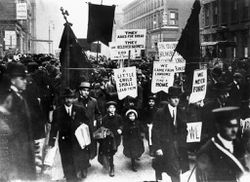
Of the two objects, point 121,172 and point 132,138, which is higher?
point 132,138

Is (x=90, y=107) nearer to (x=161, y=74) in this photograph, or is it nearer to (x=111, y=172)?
(x=111, y=172)

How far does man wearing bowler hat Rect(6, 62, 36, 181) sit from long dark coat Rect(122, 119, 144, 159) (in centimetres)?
285

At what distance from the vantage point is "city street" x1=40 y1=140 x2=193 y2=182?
265 inches

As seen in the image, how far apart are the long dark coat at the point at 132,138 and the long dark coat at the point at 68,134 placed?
142 cm

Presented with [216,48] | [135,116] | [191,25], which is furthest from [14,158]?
[216,48]

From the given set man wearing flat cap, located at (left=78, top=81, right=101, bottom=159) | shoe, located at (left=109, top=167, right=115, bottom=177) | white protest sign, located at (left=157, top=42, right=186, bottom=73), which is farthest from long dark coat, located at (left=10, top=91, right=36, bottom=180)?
white protest sign, located at (left=157, top=42, right=186, bottom=73)

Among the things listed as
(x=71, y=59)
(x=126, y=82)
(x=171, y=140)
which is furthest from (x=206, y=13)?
(x=171, y=140)

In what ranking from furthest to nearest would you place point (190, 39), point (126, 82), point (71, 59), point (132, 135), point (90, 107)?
point (71, 59) < point (190, 39) < point (126, 82) < point (90, 107) < point (132, 135)

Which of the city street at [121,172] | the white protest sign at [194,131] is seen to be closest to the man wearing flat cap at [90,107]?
the city street at [121,172]

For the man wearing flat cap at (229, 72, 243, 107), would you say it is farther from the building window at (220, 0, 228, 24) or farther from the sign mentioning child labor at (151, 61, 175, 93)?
the building window at (220, 0, 228, 24)

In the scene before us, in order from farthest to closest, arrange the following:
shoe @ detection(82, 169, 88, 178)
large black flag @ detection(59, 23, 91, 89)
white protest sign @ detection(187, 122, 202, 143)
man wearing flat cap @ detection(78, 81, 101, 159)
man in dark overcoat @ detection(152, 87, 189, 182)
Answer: large black flag @ detection(59, 23, 91, 89) < man wearing flat cap @ detection(78, 81, 101, 159) < shoe @ detection(82, 169, 88, 178) < white protest sign @ detection(187, 122, 202, 143) < man in dark overcoat @ detection(152, 87, 189, 182)

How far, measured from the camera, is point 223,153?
4125 millimetres

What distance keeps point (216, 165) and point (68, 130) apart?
116 inches

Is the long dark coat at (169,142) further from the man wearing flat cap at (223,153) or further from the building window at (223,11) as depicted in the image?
the building window at (223,11)
